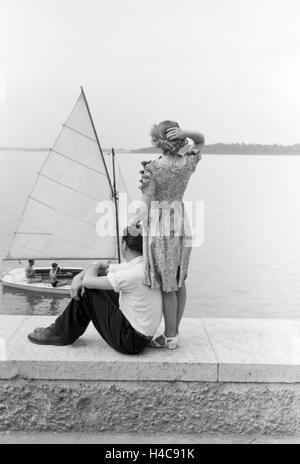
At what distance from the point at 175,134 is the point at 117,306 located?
3.28ft

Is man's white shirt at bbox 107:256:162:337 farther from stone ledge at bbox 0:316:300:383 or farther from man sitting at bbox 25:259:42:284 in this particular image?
man sitting at bbox 25:259:42:284

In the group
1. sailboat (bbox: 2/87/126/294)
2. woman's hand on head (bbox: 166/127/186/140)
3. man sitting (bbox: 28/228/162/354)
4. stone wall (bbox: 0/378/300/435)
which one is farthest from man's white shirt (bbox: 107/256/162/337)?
sailboat (bbox: 2/87/126/294)

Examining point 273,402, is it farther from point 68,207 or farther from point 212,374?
point 68,207

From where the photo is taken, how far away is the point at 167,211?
3.59 meters

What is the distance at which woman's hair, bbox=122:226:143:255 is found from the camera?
3.56m

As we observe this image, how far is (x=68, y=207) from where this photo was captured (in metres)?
23.4

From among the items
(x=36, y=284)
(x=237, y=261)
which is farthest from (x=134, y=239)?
(x=237, y=261)

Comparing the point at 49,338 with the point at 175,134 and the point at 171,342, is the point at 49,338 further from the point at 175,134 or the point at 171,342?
the point at 175,134

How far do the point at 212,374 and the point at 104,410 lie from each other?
62 centimetres

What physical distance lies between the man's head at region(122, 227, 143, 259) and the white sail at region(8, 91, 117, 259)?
17980 millimetres

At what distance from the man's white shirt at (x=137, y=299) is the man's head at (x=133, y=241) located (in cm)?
4

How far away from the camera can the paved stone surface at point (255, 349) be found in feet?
11.4

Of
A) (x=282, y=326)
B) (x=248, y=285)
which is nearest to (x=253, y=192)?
(x=248, y=285)

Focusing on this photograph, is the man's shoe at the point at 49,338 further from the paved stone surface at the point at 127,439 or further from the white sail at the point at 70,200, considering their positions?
the white sail at the point at 70,200
